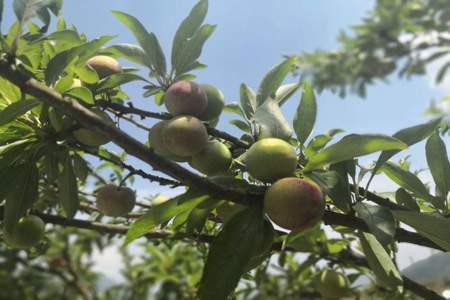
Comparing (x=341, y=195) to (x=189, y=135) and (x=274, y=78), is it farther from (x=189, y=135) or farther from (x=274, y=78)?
(x=274, y=78)

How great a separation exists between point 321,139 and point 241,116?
0.41 metres

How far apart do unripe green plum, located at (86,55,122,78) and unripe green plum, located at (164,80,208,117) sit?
0.23 meters

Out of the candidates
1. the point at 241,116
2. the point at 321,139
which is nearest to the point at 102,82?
the point at 241,116

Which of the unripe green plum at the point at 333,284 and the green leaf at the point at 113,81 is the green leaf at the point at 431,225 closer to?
the green leaf at the point at 113,81

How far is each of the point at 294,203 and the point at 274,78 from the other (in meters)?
0.54

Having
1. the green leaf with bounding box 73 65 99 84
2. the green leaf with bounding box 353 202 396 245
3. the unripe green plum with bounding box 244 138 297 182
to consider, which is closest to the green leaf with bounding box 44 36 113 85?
the green leaf with bounding box 73 65 99 84

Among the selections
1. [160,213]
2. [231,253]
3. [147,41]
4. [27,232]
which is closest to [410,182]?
[231,253]

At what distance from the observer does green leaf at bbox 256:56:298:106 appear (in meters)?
1.27

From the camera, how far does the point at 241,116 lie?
1404mm

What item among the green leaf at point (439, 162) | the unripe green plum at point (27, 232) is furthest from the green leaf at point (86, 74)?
the green leaf at point (439, 162)

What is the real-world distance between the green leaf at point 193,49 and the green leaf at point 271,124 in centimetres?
32

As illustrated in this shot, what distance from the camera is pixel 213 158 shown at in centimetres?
111

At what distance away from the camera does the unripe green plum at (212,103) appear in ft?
4.15

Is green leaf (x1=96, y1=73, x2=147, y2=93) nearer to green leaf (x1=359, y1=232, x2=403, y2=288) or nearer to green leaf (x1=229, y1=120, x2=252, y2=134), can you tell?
green leaf (x1=229, y1=120, x2=252, y2=134)
